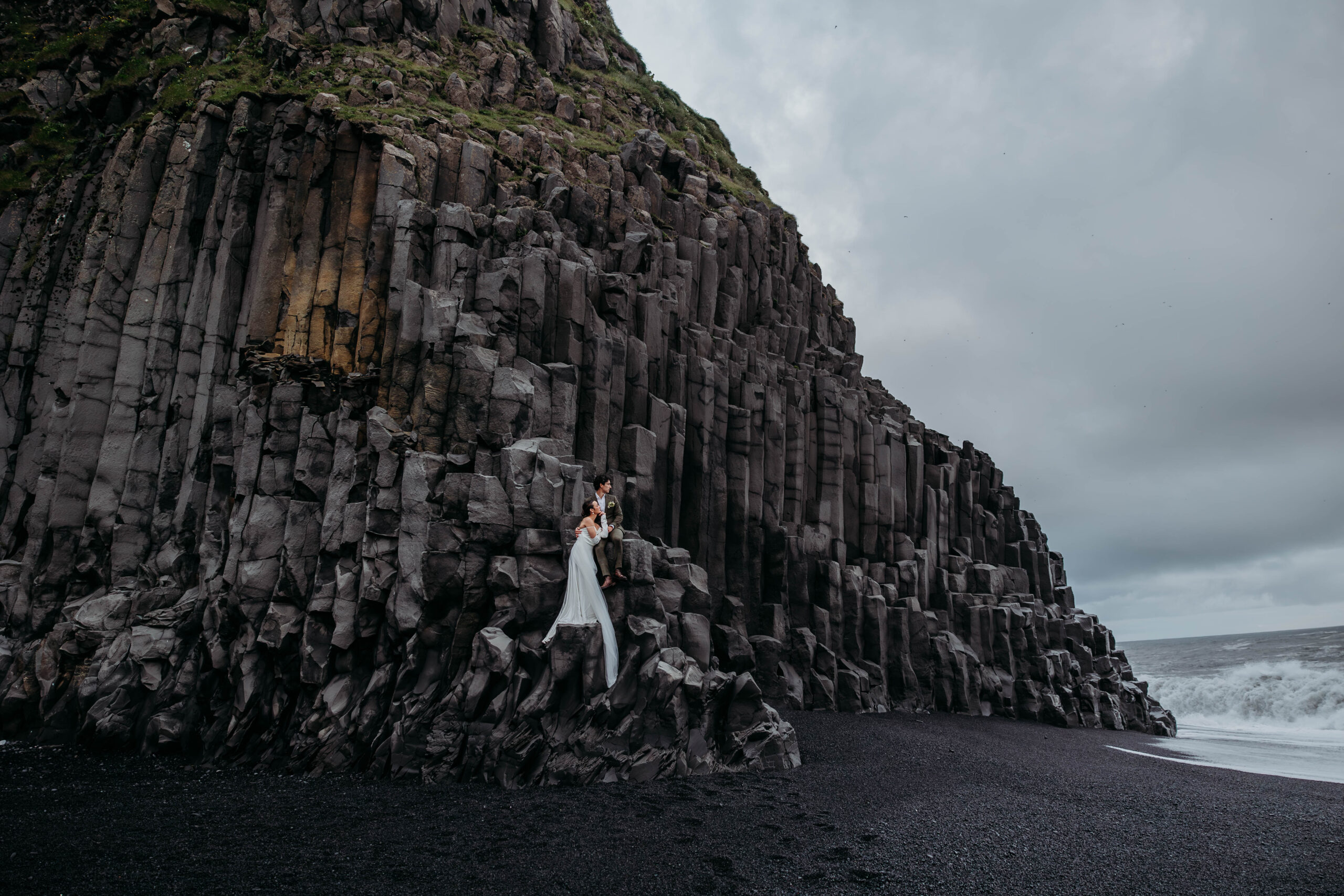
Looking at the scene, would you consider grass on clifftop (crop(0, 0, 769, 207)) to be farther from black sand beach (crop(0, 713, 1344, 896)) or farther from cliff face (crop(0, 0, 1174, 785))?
black sand beach (crop(0, 713, 1344, 896))

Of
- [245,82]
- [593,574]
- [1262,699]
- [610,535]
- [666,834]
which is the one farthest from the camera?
[1262,699]

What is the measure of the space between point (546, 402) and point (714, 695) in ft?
21.8

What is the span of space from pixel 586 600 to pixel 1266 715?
126 feet

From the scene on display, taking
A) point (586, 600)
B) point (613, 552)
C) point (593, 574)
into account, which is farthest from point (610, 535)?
point (586, 600)

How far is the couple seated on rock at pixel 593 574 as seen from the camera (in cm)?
1214

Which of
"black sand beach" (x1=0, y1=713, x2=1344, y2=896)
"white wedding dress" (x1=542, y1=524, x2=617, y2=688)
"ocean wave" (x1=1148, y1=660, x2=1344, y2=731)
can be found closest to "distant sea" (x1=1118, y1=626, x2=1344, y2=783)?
"ocean wave" (x1=1148, y1=660, x2=1344, y2=731)

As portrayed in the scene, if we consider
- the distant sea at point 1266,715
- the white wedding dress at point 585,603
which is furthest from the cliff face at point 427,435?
the distant sea at point 1266,715

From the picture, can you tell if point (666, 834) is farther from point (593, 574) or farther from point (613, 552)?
point (613, 552)

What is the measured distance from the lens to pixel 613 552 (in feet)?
42.4

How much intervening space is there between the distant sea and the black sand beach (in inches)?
294

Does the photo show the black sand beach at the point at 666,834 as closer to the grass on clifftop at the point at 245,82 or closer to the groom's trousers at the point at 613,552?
the groom's trousers at the point at 613,552

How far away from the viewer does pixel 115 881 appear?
771 centimetres

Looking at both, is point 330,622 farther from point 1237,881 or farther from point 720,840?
point 1237,881

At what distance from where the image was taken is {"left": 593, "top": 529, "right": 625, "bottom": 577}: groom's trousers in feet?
42.0
